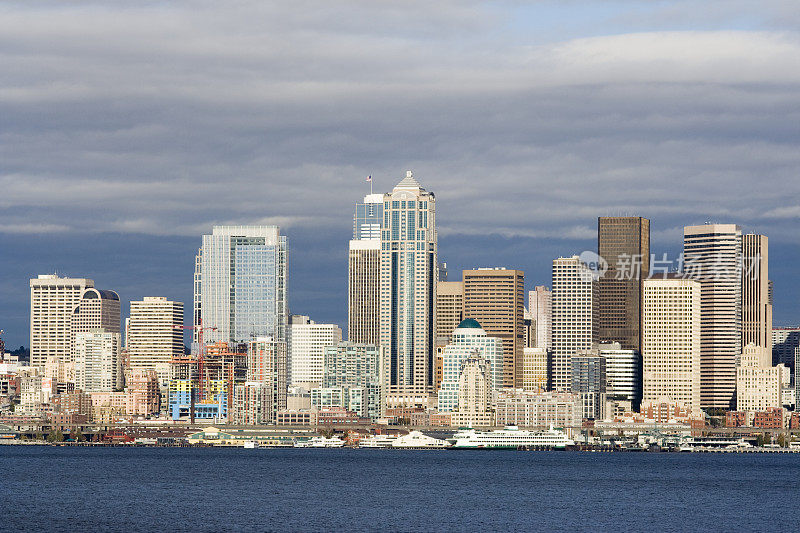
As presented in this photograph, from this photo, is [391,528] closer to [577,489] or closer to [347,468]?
[577,489]

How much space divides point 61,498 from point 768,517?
195ft

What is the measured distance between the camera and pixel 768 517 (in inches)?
4872

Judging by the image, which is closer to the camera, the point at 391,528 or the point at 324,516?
the point at 391,528

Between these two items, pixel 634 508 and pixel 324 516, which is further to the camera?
pixel 634 508

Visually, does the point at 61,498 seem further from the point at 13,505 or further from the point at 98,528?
the point at 98,528

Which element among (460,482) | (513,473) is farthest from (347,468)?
(460,482)

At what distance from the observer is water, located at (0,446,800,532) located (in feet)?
371

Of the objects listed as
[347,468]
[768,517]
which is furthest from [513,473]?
[768,517]

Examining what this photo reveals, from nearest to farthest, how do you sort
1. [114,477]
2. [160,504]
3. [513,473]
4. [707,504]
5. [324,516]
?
[324,516]
[160,504]
[707,504]
[114,477]
[513,473]

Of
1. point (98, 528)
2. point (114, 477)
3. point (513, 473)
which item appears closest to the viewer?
point (98, 528)

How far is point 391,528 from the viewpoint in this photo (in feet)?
360

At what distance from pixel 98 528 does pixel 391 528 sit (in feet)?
67.2

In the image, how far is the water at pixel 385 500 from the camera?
4456 inches

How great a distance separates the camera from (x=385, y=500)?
5335 inches
